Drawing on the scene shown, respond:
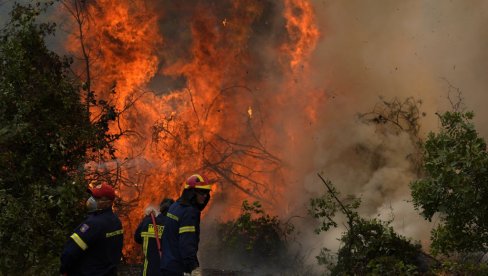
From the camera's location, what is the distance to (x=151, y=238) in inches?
262

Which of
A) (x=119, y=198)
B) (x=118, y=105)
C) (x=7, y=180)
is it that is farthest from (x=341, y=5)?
(x=7, y=180)

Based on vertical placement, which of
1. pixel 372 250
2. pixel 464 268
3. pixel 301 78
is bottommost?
pixel 464 268

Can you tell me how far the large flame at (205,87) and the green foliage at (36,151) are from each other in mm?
2480

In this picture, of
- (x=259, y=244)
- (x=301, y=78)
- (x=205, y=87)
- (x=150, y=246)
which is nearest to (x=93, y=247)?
(x=150, y=246)

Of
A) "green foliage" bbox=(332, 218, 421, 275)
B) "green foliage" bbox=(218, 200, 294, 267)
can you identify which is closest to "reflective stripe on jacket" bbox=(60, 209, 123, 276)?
"green foliage" bbox=(332, 218, 421, 275)

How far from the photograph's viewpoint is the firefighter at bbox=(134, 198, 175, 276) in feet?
21.4

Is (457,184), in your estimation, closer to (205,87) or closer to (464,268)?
(464,268)

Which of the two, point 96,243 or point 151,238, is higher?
point 151,238

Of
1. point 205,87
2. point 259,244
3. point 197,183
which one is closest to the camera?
point 197,183

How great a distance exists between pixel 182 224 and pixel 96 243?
35.2 inches

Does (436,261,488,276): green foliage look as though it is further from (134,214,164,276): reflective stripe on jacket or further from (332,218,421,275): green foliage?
(134,214,164,276): reflective stripe on jacket

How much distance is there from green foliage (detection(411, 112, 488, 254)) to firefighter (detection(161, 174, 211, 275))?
12.4 feet

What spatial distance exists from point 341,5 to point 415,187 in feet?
32.8

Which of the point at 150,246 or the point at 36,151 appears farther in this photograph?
the point at 36,151
